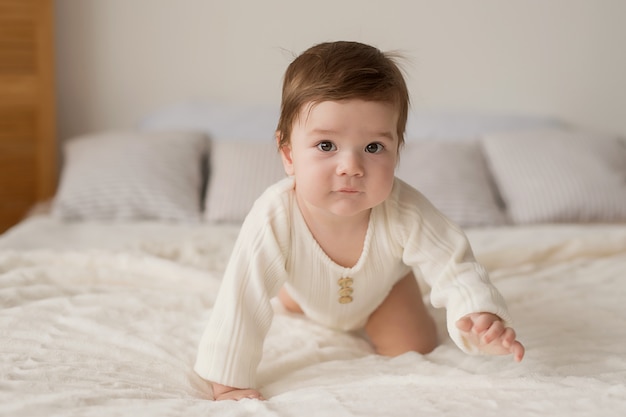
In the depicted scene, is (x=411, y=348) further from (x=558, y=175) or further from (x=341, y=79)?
(x=558, y=175)

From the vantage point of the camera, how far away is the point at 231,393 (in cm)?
131

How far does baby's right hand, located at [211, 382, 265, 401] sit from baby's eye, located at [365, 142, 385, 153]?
45 centimetres

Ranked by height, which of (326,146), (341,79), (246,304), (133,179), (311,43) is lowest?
(133,179)

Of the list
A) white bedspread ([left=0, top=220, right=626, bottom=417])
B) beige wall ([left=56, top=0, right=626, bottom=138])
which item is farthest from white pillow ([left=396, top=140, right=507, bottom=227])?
beige wall ([left=56, top=0, right=626, bottom=138])

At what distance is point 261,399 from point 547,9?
8.43 ft

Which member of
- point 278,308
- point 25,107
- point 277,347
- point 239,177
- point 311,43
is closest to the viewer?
point 277,347

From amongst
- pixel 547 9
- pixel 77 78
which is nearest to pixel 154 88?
pixel 77 78

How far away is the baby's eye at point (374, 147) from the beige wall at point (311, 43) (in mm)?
1984

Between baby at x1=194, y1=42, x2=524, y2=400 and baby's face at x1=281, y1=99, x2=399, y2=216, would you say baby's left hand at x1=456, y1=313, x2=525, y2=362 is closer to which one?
baby at x1=194, y1=42, x2=524, y2=400

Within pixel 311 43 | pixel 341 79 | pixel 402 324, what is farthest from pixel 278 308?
pixel 311 43

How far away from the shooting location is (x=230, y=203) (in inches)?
103

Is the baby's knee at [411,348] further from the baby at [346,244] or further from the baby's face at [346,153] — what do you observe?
the baby's face at [346,153]

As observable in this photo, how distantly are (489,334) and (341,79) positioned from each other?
18.8 inches

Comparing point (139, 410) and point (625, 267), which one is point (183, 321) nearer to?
point (139, 410)
